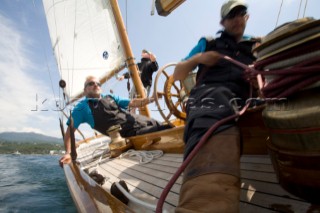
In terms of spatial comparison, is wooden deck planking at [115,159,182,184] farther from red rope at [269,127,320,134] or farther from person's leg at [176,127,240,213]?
red rope at [269,127,320,134]

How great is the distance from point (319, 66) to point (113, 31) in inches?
325

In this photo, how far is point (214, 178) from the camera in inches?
35.7

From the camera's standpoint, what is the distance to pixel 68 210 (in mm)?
4273

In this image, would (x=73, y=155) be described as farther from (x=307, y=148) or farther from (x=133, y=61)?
(x=133, y=61)

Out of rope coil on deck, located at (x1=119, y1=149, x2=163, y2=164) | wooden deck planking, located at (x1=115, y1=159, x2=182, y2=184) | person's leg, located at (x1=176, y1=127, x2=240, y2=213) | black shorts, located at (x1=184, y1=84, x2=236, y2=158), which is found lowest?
Answer: wooden deck planking, located at (x1=115, y1=159, x2=182, y2=184)

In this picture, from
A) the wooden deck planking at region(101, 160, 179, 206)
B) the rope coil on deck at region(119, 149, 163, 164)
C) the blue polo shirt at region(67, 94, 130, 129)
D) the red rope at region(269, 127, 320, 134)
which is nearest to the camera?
the red rope at region(269, 127, 320, 134)

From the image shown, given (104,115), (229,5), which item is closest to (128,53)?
(104,115)

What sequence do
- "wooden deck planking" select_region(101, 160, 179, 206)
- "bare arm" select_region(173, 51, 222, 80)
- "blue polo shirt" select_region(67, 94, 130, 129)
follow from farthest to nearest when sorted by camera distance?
"blue polo shirt" select_region(67, 94, 130, 129) → "wooden deck planking" select_region(101, 160, 179, 206) → "bare arm" select_region(173, 51, 222, 80)

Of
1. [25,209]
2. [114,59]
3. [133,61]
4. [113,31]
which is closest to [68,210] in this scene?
[25,209]

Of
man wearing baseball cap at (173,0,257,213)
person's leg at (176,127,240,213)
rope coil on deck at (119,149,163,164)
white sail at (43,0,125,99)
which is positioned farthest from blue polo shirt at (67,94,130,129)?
white sail at (43,0,125,99)

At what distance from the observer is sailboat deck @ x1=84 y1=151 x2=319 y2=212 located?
46.5 inches

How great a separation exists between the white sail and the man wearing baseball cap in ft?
21.4

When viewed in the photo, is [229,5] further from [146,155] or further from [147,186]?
[146,155]

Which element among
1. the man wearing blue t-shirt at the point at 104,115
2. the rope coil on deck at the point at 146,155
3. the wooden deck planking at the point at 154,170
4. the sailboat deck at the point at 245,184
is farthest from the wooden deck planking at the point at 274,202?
the man wearing blue t-shirt at the point at 104,115
